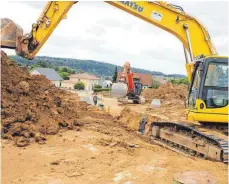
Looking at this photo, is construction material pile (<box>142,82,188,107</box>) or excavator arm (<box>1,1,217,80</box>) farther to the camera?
construction material pile (<box>142,82,188,107</box>)

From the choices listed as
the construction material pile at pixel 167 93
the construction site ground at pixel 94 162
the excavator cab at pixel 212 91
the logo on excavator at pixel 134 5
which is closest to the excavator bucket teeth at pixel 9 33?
the construction site ground at pixel 94 162

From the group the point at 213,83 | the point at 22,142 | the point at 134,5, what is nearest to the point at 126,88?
the point at 134,5

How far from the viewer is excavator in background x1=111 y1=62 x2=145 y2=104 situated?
68.5ft

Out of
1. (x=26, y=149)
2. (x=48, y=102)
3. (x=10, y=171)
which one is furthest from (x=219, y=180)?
(x=48, y=102)

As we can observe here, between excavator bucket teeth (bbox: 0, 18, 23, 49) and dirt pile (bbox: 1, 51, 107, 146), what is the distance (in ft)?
4.85

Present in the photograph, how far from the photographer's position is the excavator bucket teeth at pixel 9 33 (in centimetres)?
952

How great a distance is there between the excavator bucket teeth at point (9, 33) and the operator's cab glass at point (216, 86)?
484 cm

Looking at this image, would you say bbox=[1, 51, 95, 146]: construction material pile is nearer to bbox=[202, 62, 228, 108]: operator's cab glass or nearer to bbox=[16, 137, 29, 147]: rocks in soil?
bbox=[16, 137, 29, 147]: rocks in soil

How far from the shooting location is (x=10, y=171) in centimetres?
696

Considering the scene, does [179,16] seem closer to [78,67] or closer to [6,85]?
[6,85]

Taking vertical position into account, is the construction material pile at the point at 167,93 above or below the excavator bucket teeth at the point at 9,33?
below

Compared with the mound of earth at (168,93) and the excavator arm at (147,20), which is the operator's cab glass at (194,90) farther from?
the mound of earth at (168,93)

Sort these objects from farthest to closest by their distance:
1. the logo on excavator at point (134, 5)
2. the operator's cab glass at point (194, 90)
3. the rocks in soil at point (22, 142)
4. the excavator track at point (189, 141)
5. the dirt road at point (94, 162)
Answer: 1. the logo on excavator at point (134, 5)
2. the operator's cab glass at point (194, 90)
3. the rocks in soil at point (22, 142)
4. the excavator track at point (189, 141)
5. the dirt road at point (94, 162)

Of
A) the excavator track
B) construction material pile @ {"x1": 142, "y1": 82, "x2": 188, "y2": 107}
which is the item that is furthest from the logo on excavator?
construction material pile @ {"x1": 142, "y1": 82, "x2": 188, "y2": 107}
